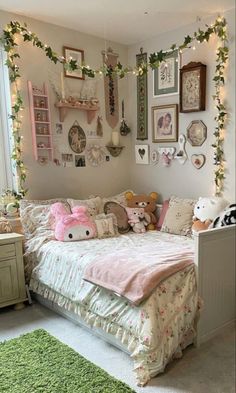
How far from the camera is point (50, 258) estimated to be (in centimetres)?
262

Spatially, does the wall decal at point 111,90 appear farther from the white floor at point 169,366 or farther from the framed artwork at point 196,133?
the white floor at point 169,366

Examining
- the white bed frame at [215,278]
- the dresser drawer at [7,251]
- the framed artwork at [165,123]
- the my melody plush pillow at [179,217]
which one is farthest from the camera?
the framed artwork at [165,123]

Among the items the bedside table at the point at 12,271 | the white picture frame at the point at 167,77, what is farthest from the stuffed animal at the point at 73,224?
the white picture frame at the point at 167,77

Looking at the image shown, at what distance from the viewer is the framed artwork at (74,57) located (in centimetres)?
324

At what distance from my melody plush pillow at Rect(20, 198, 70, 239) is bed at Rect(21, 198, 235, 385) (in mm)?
98

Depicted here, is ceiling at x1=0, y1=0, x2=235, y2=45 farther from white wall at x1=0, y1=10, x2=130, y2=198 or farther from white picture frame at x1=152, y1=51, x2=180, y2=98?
white picture frame at x1=152, y1=51, x2=180, y2=98

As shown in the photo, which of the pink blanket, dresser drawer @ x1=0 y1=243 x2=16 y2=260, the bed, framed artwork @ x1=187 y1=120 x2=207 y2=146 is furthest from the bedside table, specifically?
framed artwork @ x1=187 y1=120 x2=207 y2=146

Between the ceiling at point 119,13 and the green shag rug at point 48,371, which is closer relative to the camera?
the green shag rug at point 48,371

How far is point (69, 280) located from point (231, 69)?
2179 mm

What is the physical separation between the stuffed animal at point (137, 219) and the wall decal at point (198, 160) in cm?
69

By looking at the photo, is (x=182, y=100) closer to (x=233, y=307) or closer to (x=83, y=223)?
(x=83, y=223)

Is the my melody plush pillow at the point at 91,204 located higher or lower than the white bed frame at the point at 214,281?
higher

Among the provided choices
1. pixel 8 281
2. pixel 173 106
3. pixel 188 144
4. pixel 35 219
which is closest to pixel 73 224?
pixel 35 219

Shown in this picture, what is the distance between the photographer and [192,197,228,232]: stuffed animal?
2.73 metres
